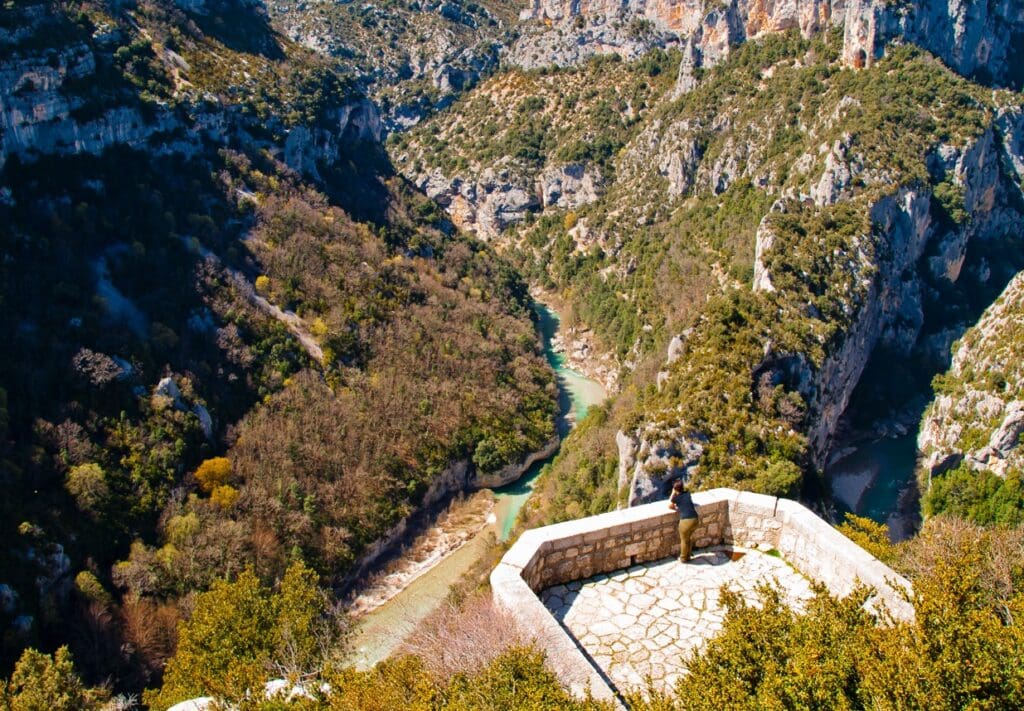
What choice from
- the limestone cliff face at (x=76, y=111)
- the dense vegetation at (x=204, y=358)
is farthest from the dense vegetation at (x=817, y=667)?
the limestone cliff face at (x=76, y=111)

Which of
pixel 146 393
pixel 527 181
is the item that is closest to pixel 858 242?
pixel 146 393

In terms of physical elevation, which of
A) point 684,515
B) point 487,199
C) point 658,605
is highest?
point 684,515

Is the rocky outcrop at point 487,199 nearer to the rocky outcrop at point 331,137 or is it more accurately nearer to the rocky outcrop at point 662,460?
the rocky outcrop at point 331,137

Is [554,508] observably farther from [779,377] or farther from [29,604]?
[29,604]

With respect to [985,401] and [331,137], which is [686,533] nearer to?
[985,401]

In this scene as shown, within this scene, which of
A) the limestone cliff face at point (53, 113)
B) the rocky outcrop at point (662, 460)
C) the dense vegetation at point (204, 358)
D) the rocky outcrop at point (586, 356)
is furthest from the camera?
the rocky outcrop at point (586, 356)

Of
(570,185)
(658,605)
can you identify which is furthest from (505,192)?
(658,605)

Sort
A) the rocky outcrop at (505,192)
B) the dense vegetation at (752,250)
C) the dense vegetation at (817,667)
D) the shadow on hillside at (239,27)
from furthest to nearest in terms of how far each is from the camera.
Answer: the rocky outcrop at (505,192), the shadow on hillside at (239,27), the dense vegetation at (752,250), the dense vegetation at (817,667)

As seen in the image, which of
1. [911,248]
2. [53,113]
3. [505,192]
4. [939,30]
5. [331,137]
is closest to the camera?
[53,113]
